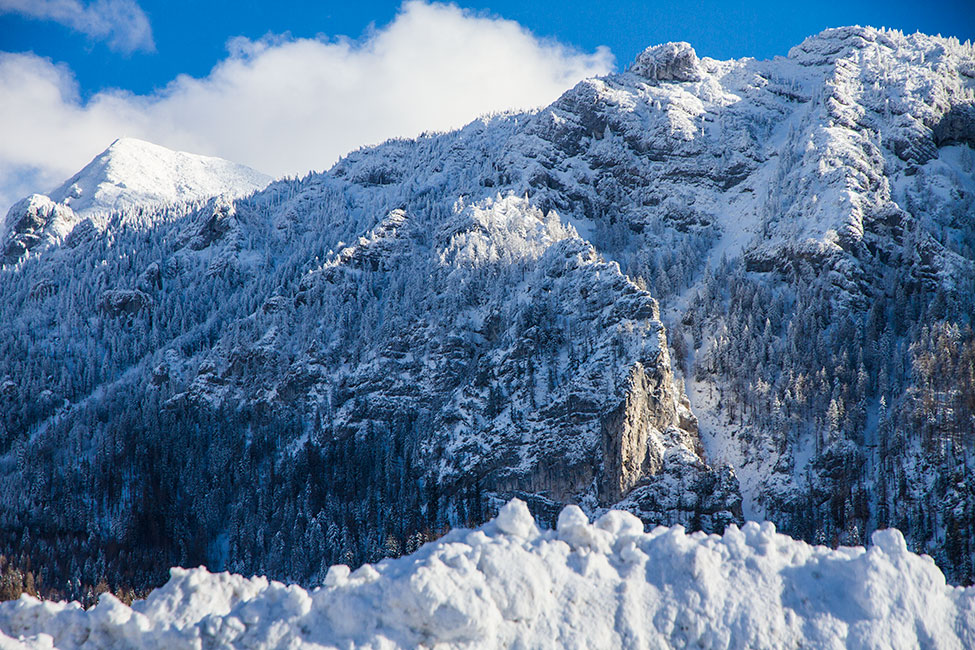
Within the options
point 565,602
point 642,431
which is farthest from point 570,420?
point 565,602

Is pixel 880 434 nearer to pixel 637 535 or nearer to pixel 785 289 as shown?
pixel 785 289

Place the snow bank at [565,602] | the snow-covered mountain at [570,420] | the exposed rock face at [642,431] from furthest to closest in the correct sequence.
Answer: the snow-covered mountain at [570,420] < the exposed rock face at [642,431] < the snow bank at [565,602]

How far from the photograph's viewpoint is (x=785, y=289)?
7279 inches

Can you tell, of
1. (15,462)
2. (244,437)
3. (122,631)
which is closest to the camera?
(122,631)

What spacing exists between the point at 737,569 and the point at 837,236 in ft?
544

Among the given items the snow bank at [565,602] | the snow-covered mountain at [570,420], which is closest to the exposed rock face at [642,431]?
the snow-covered mountain at [570,420]

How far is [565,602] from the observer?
Result: 116 feet

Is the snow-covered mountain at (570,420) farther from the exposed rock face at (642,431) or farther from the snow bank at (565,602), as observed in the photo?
the snow bank at (565,602)

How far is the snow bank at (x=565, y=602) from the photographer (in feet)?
109

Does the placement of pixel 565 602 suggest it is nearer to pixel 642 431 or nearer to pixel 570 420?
pixel 642 431

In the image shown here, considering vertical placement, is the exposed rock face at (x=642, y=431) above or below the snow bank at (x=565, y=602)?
above

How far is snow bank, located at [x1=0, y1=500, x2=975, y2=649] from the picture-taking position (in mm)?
33188

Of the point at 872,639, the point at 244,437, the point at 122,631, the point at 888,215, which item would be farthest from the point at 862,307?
the point at 122,631

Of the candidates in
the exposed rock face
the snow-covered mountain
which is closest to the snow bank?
the snow-covered mountain
